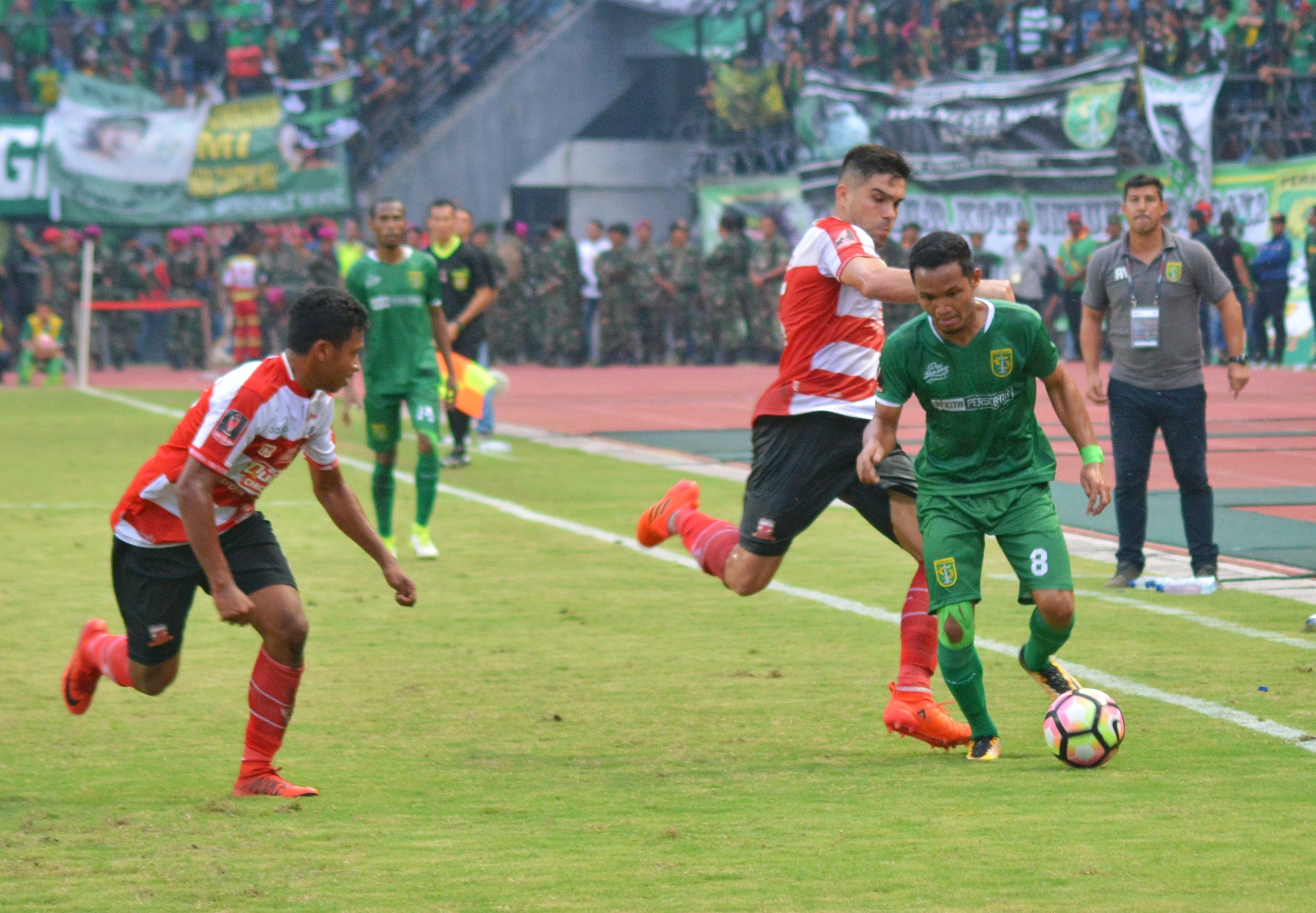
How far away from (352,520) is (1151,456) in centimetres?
523

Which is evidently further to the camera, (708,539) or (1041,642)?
(708,539)

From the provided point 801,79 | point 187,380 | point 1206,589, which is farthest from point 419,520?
point 801,79

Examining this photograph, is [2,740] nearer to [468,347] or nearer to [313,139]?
[468,347]

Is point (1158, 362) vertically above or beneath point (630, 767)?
above

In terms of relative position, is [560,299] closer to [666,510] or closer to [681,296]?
[681,296]

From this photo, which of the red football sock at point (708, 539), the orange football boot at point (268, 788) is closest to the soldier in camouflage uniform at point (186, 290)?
the red football sock at point (708, 539)

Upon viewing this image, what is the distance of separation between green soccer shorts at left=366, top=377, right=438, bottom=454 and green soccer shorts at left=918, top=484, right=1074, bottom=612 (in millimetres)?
5367

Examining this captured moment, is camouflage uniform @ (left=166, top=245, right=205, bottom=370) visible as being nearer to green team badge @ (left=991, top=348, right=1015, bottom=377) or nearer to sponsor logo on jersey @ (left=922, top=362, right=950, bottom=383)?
sponsor logo on jersey @ (left=922, top=362, right=950, bottom=383)

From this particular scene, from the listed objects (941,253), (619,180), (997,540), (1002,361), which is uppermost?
(619,180)

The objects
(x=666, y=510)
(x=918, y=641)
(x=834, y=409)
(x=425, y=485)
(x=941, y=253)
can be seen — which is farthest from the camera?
(x=425, y=485)

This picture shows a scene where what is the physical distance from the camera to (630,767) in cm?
592

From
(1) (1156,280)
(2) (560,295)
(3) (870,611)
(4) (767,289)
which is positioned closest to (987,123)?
(4) (767,289)

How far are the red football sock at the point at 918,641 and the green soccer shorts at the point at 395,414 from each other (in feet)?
15.8

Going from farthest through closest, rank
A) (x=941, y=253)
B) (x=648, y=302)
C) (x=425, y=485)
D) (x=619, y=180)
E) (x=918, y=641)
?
(x=619, y=180), (x=648, y=302), (x=425, y=485), (x=918, y=641), (x=941, y=253)
